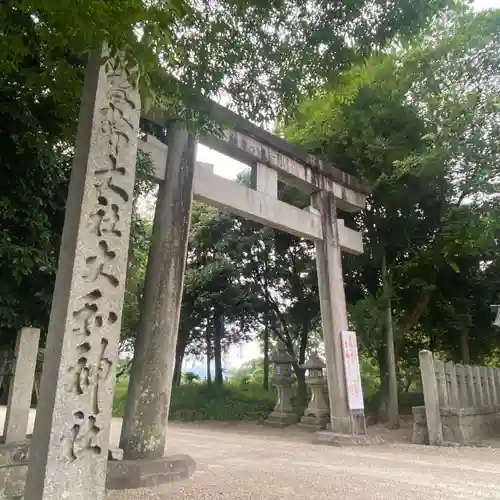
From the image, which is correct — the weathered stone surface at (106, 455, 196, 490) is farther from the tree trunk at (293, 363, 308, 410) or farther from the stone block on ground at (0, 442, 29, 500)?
the tree trunk at (293, 363, 308, 410)

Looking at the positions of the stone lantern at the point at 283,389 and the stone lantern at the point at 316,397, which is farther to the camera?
the stone lantern at the point at 283,389

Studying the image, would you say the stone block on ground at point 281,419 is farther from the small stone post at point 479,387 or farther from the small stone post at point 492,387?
the small stone post at point 492,387

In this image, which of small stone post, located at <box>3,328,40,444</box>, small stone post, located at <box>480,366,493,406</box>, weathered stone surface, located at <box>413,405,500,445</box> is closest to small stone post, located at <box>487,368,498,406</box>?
small stone post, located at <box>480,366,493,406</box>

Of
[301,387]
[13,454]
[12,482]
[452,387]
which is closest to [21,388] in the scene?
[13,454]

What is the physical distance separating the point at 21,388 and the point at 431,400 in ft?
21.3

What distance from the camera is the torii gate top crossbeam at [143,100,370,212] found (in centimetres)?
682

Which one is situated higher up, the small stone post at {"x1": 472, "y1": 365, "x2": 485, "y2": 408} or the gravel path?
the small stone post at {"x1": 472, "y1": 365, "x2": 485, "y2": 408}

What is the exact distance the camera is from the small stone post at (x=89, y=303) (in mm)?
→ 2377

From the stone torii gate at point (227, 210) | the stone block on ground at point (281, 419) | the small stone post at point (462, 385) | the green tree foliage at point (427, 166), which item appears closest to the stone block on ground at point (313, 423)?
the stone block on ground at point (281, 419)

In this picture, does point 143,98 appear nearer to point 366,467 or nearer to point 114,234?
point 114,234

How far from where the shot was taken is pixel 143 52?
2430 millimetres

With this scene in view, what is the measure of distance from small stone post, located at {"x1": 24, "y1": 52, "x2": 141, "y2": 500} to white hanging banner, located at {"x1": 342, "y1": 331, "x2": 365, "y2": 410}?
5.58 metres

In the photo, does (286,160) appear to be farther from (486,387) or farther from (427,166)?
(486,387)

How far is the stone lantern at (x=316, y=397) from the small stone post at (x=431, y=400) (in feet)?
10.3
